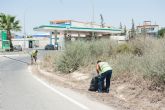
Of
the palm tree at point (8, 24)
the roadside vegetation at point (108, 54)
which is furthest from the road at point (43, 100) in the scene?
the palm tree at point (8, 24)

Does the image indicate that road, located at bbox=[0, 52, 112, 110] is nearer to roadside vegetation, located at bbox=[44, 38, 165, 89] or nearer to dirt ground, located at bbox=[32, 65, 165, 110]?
dirt ground, located at bbox=[32, 65, 165, 110]

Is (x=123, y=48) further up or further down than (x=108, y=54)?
further up

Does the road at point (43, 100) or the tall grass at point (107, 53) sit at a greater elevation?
the tall grass at point (107, 53)

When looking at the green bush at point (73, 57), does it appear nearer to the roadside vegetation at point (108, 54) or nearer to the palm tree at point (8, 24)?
the roadside vegetation at point (108, 54)

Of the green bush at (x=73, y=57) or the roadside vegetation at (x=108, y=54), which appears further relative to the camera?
the green bush at (x=73, y=57)

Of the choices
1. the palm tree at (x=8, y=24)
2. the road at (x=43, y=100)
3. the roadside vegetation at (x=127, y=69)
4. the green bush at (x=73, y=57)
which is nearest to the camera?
the road at (x=43, y=100)

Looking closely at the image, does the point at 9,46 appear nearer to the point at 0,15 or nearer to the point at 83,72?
the point at 0,15

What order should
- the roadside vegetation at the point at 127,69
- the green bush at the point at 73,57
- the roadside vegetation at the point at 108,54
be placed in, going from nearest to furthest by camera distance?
1. the roadside vegetation at the point at 127,69
2. the roadside vegetation at the point at 108,54
3. the green bush at the point at 73,57

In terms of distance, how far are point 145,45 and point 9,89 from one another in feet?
31.2

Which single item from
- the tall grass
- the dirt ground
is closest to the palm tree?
the tall grass

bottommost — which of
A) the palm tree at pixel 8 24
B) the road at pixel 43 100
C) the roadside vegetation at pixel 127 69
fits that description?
the road at pixel 43 100

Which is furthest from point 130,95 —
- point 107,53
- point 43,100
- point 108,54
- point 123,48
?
point 107,53

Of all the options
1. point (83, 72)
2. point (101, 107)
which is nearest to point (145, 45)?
point (83, 72)

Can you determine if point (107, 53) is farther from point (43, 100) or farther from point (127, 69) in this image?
point (43, 100)
